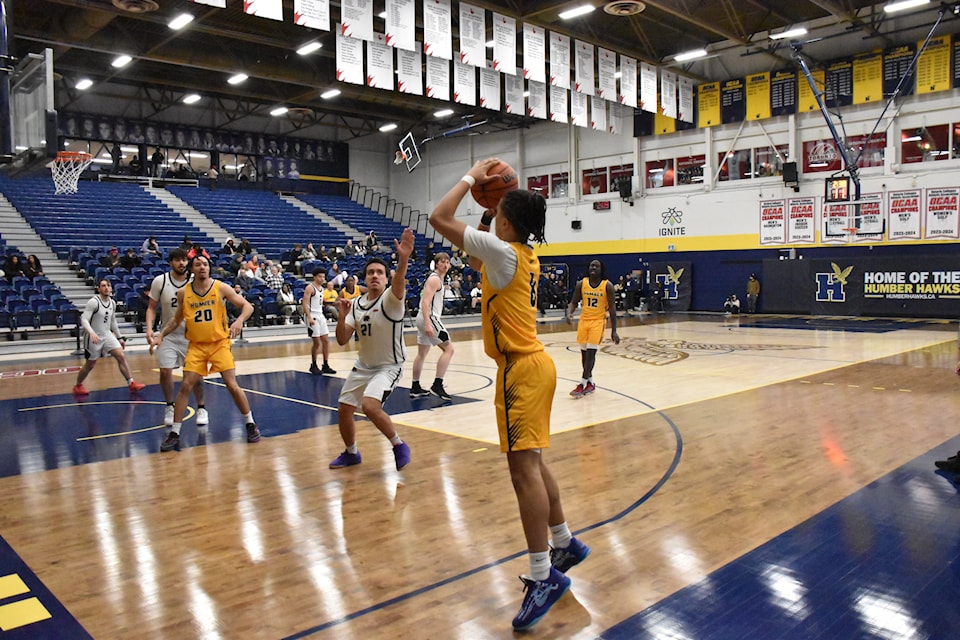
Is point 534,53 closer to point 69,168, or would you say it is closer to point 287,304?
point 287,304

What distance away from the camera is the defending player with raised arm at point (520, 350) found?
3.10 m

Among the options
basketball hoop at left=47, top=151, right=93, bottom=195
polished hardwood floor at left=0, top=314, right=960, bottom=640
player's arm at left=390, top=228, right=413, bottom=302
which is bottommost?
polished hardwood floor at left=0, top=314, right=960, bottom=640

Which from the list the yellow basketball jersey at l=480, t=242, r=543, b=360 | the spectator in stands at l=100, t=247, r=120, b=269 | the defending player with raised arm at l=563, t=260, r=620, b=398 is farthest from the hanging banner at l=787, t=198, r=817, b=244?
the yellow basketball jersey at l=480, t=242, r=543, b=360

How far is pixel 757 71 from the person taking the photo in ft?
80.3

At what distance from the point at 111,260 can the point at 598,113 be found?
1374 cm

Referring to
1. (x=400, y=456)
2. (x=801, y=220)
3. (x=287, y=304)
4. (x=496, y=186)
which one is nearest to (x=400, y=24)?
(x=287, y=304)

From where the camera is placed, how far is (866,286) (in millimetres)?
23000

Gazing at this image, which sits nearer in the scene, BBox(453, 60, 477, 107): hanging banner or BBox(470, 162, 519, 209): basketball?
BBox(470, 162, 519, 209): basketball

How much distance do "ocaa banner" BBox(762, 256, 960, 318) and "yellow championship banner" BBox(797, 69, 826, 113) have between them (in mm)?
4956

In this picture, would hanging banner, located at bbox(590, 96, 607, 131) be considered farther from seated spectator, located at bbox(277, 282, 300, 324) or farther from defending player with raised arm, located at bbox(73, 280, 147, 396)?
defending player with raised arm, located at bbox(73, 280, 147, 396)

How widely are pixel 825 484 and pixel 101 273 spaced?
696 inches

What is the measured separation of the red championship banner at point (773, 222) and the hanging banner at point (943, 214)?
413 cm

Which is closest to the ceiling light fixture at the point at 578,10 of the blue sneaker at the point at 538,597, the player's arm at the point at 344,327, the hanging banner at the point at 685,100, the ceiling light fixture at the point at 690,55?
the ceiling light fixture at the point at 690,55

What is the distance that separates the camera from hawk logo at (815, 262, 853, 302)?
23.4 m
